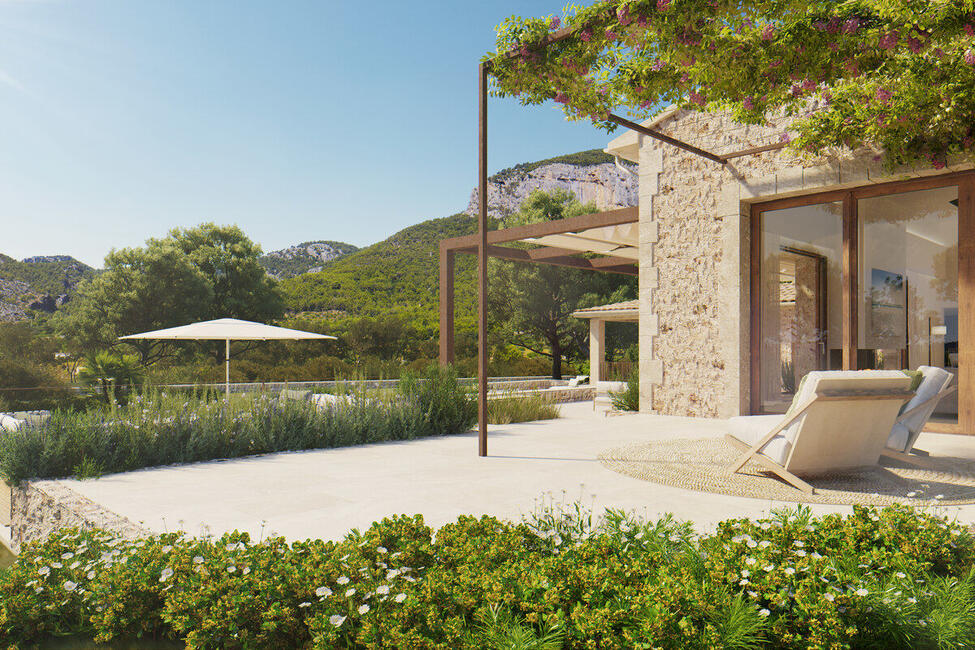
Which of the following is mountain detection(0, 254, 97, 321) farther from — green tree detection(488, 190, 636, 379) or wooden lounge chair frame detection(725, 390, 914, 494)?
wooden lounge chair frame detection(725, 390, 914, 494)

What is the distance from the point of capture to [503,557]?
2.25 m

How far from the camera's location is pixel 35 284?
105 ft

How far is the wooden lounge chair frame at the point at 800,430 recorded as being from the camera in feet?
12.5

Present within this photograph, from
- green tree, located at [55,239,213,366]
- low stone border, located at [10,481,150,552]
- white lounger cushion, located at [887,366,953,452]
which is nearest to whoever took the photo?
low stone border, located at [10,481,150,552]

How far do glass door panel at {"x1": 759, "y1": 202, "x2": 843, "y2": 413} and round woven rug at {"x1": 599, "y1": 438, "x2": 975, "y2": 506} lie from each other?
274 cm

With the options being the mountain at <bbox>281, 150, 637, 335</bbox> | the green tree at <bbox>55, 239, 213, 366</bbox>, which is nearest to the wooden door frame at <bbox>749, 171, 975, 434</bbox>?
the mountain at <bbox>281, 150, 637, 335</bbox>

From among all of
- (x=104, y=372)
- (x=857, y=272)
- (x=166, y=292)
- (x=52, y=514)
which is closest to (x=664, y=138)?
(x=857, y=272)

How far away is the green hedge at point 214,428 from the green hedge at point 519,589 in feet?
Answer: 7.76

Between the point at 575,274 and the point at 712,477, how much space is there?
68.5ft

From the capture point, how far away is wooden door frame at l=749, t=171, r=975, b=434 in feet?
21.8

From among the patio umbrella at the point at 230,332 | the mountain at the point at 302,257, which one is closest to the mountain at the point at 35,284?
the mountain at the point at 302,257

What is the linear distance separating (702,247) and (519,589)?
7162 millimetres

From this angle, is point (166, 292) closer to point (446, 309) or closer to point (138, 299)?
point (138, 299)

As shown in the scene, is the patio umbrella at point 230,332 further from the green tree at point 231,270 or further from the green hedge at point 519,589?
the green tree at point 231,270
